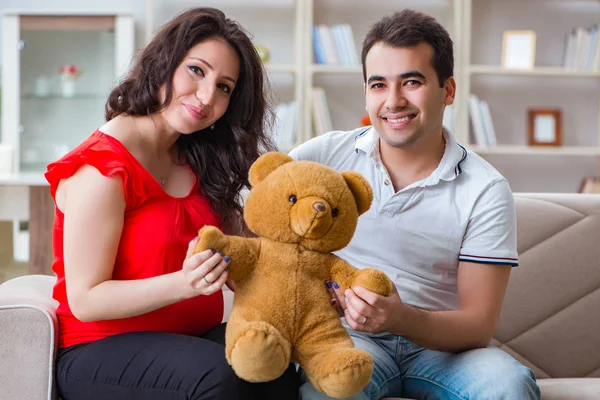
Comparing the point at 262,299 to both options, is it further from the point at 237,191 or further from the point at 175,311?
the point at 237,191

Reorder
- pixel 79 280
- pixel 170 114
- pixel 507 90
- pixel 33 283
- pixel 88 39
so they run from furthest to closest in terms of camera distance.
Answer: pixel 507 90
pixel 88 39
pixel 33 283
pixel 170 114
pixel 79 280

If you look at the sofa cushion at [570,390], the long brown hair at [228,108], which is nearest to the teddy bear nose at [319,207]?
the long brown hair at [228,108]

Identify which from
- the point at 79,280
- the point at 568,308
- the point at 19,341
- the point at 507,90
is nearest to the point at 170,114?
the point at 79,280

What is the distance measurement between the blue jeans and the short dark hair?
571 millimetres

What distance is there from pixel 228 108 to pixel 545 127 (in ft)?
9.61

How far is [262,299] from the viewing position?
1300 mm

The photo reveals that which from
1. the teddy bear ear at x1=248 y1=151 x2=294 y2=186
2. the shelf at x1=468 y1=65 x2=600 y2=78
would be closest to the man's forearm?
the teddy bear ear at x1=248 y1=151 x2=294 y2=186

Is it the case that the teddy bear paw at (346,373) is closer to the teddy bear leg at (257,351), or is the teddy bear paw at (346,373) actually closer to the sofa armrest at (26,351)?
the teddy bear leg at (257,351)

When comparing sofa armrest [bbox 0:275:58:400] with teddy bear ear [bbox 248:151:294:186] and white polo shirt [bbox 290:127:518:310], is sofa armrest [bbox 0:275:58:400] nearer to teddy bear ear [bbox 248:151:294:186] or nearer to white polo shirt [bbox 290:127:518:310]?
teddy bear ear [bbox 248:151:294:186]

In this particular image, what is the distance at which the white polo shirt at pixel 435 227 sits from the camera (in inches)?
63.6

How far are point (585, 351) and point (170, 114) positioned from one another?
3.75 feet

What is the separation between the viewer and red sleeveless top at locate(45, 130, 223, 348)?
144 centimetres

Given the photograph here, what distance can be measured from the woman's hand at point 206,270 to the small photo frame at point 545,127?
3.26 metres

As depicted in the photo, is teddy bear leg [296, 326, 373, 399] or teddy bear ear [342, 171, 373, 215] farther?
teddy bear ear [342, 171, 373, 215]
